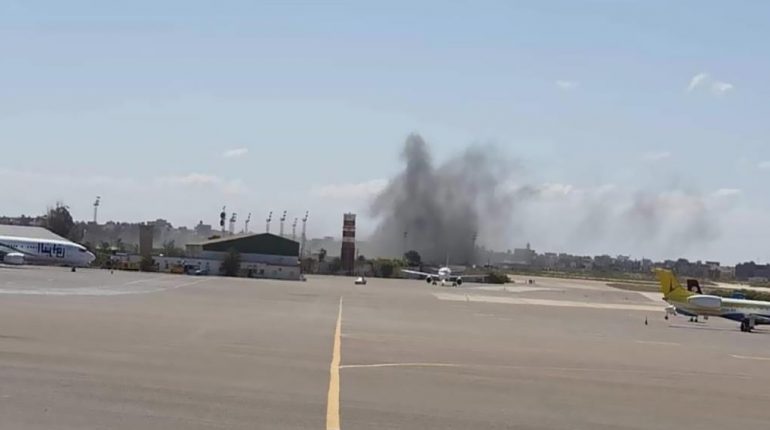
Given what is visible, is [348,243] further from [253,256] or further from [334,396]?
[334,396]

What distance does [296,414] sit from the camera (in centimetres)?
1228

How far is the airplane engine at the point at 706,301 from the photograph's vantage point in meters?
55.3

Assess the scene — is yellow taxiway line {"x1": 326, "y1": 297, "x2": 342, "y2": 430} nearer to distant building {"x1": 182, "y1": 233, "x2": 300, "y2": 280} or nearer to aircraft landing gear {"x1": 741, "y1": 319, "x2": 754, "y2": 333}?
aircraft landing gear {"x1": 741, "y1": 319, "x2": 754, "y2": 333}

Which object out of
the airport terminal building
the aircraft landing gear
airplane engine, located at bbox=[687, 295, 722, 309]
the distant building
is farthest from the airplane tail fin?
the distant building

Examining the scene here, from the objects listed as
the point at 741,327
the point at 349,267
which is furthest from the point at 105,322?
the point at 349,267

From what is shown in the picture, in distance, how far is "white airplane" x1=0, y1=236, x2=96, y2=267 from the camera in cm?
9231

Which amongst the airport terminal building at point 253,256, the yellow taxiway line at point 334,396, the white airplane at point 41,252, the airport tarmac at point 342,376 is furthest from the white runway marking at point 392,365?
the airport terminal building at point 253,256

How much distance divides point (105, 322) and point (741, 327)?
38.0 meters

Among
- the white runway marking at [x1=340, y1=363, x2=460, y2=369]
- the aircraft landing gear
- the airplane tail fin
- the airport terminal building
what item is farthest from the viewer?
the airport terminal building

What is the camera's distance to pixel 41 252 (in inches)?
3720

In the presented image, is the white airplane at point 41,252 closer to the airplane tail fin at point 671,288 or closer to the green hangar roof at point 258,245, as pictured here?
the green hangar roof at point 258,245

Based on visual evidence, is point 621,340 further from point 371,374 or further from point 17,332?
point 17,332

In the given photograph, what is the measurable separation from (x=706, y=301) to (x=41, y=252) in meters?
66.7

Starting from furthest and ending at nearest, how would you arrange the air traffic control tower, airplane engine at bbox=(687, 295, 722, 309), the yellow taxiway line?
the air traffic control tower < airplane engine at bbox=(687, 295, 722, 309) < the yellow taxiway line
